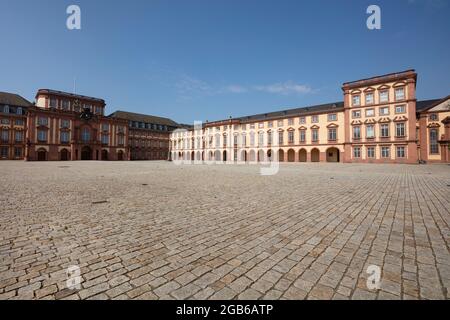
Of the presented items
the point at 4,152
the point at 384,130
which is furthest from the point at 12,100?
the point at 384,130

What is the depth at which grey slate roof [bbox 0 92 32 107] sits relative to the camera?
50147mm

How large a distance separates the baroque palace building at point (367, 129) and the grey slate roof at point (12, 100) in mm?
58165

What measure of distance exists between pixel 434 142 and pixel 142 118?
73949 millimetres

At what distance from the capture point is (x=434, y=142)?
119 feet

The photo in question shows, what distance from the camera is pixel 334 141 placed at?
40.8 metres

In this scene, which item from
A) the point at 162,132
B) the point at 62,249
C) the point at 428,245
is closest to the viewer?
the point at 62,249

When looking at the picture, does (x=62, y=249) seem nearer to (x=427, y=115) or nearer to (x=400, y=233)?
(x=400, y=233)

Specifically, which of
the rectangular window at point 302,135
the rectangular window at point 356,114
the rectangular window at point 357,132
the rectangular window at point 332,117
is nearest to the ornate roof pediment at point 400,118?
the rectangular window at point 357,132

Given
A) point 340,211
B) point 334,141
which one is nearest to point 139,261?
point 340,211

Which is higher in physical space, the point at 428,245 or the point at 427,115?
the point at 427,115

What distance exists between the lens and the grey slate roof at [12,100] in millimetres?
50147

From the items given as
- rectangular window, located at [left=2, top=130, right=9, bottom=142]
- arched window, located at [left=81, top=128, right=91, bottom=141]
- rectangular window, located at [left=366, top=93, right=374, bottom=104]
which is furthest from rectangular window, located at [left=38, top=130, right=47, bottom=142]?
rectangular window, located at [left=366, top=93, right=374, bottom=104]

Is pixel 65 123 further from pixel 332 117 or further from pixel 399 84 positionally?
pixel 399 84
